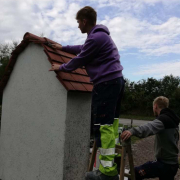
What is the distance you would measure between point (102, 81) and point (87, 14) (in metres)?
0.90

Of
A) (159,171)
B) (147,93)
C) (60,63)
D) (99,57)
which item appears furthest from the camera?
(147,93)

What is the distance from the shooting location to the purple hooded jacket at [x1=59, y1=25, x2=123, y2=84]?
2361mm

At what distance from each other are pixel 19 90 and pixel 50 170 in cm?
140

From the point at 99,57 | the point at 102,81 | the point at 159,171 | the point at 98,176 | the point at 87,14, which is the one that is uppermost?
the point at 87,14

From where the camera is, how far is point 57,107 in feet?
9.64

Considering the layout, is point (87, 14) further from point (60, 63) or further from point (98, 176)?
point (98, 176)

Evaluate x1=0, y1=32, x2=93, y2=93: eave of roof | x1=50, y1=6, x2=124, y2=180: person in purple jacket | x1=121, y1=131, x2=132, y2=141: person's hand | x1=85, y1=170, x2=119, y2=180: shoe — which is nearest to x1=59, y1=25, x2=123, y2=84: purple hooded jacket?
x1=50, y1=6, x2=124, y2=180: person in purple jacket

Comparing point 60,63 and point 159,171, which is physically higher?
point 60,63

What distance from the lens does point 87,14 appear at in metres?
2.59

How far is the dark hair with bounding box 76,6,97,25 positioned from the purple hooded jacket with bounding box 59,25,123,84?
0.54 feet

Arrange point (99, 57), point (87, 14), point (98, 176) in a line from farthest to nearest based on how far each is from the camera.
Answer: point (87, 14) → point (99, 57) → point (98, 176)

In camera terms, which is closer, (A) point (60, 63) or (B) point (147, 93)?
(A) point (60, 63)

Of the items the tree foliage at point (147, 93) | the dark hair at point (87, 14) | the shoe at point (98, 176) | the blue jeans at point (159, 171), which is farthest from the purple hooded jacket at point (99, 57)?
the tree foliage at point (147, 93)

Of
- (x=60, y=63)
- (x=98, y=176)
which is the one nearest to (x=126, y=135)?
(x=98, y=176)
